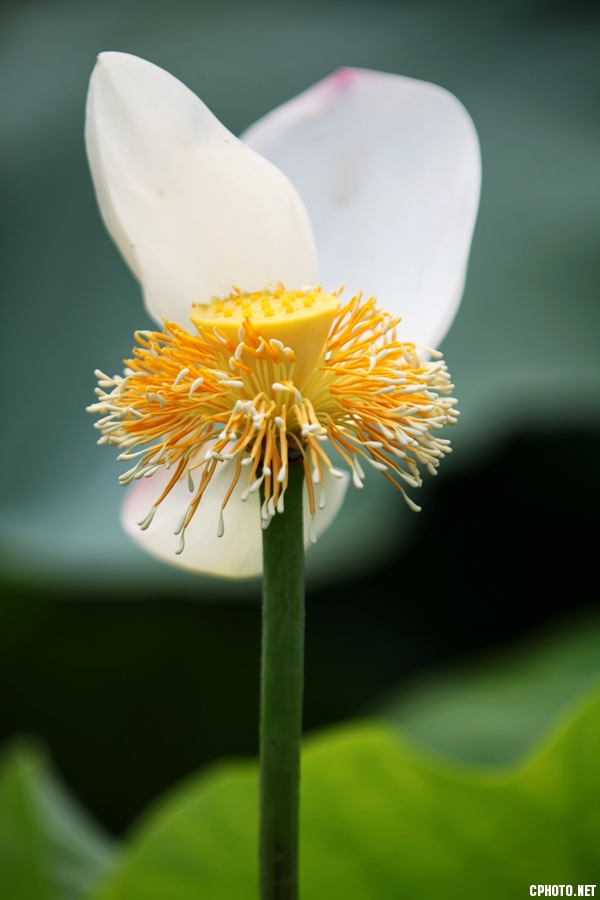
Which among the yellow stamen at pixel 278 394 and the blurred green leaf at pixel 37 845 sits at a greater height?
the yellow stamen at pixel 278 394

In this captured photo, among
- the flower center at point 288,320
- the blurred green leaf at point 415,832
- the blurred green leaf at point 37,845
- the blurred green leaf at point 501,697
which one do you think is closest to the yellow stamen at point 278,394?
the flower center at point 288,320

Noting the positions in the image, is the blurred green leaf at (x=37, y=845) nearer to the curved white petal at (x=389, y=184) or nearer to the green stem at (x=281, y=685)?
the green stem at (x=281, y=685)

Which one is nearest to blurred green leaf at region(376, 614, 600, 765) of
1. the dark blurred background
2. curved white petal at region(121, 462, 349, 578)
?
the dark blurred background

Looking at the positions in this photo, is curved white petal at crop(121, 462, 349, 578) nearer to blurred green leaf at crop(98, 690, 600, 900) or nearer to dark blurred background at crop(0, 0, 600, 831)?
blurred green leaf at crop(98, 690, 600, 900)

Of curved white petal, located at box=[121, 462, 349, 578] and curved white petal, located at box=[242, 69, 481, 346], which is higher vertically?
curved white petal, located at box=[242, 69, 481, 346]

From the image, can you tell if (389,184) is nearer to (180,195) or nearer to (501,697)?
(180,195)

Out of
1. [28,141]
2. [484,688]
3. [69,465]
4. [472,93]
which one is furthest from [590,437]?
[28,141]

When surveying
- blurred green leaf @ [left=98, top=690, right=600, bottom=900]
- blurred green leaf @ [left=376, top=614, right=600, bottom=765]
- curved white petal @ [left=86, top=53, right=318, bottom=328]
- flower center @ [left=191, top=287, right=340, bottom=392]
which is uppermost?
curved white petal @ [left=86, top=53, right=318, bottom=328]
